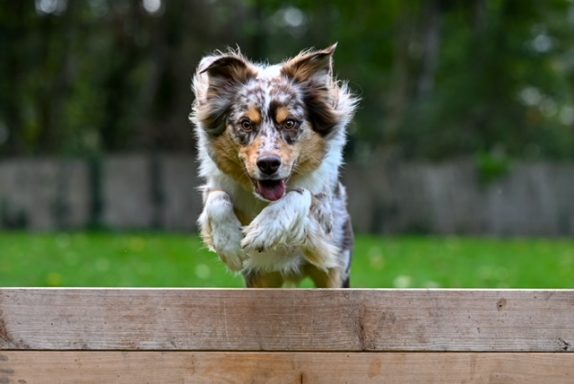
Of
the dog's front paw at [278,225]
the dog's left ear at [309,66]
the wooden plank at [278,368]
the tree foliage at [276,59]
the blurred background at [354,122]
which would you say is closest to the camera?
the wooden plank at [278,368]

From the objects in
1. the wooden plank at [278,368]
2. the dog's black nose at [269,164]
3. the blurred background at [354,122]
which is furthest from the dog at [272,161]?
the blurred background at [354,122]

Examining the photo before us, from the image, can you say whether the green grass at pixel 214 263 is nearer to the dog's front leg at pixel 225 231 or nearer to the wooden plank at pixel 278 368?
the dog's front leg at pixel 225 231

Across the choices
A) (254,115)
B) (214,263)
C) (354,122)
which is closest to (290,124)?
(254,115)

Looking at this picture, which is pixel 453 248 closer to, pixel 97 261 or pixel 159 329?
pixel 97 261

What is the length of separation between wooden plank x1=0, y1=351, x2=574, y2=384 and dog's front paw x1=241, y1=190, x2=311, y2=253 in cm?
94

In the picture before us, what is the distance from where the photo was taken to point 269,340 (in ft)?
13.6

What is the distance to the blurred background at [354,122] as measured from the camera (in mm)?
22125

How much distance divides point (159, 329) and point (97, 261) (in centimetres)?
959

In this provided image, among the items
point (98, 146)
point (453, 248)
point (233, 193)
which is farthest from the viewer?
point (98, 146)

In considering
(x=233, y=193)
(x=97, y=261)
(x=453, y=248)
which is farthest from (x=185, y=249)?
(x=233, y=193)

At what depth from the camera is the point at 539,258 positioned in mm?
15398

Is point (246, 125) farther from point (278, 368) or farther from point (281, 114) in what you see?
point (278, 368)

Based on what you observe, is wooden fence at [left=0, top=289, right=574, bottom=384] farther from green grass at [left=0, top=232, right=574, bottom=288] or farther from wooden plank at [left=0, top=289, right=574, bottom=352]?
green grass at [left=0, top=232, right=574, bottom=288]

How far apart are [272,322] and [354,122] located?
59.1ft
